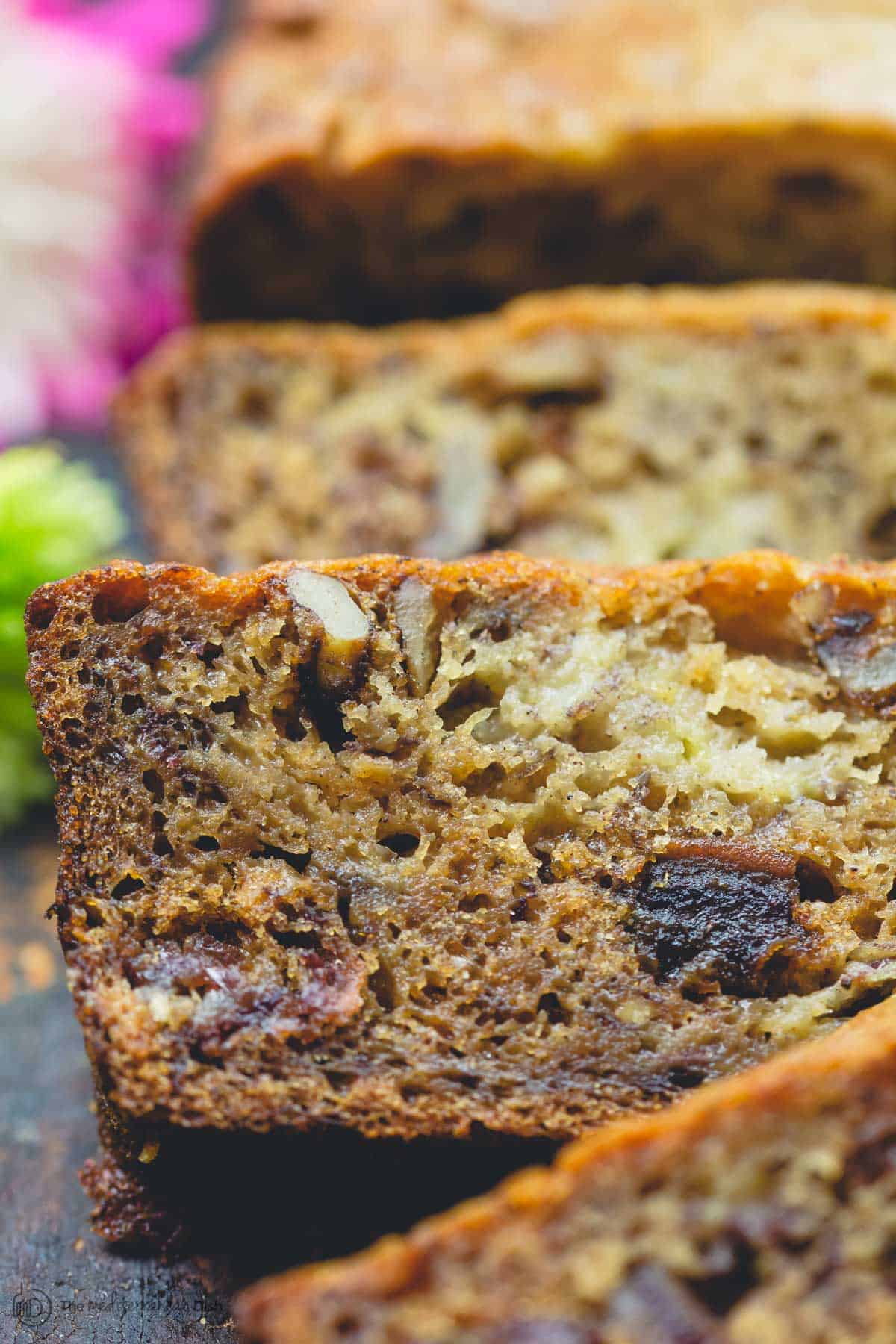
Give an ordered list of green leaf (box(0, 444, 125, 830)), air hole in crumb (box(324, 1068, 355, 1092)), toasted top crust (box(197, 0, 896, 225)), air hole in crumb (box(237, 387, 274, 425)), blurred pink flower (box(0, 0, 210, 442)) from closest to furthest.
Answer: air hole in crumb (box(324, 1068, 355, 1092)), green leaf (box(0, 444, 125, 830)), toasted top crust (box(197, 0, 896, 225)), air hole in crumb (box(237, 387, 274, 425)), blurred pink flower (box(0, 0, 210, 442))

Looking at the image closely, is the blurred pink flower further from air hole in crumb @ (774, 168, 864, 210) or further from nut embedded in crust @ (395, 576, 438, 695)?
nut embedded in crust @ (395, 576, 438, 695)

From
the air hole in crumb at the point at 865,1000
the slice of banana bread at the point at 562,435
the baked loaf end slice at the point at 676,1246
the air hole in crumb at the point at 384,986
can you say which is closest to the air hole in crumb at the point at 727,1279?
the baked loaf end slice at the point at 676,1246

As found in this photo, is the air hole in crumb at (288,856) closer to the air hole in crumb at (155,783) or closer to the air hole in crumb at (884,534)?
the air hole in crumb at (155,783)

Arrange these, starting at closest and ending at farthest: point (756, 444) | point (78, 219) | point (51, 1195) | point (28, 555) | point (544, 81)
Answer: point (51, 1195) < point (28, 555) < point (756, 444) < point (544, 81) < point (78, 219)

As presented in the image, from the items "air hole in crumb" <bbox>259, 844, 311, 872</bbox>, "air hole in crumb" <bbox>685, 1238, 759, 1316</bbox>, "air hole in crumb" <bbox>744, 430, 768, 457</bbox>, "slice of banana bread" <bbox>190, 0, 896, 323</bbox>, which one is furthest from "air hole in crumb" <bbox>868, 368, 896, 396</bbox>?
"air hole in crumb" <bbox>685, 1238, 759, 1316</bbox>

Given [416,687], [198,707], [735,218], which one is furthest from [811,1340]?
[735,218]

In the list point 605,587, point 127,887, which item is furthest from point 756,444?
point 127,887

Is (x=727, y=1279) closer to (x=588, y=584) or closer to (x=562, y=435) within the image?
(x=588, y=584)
